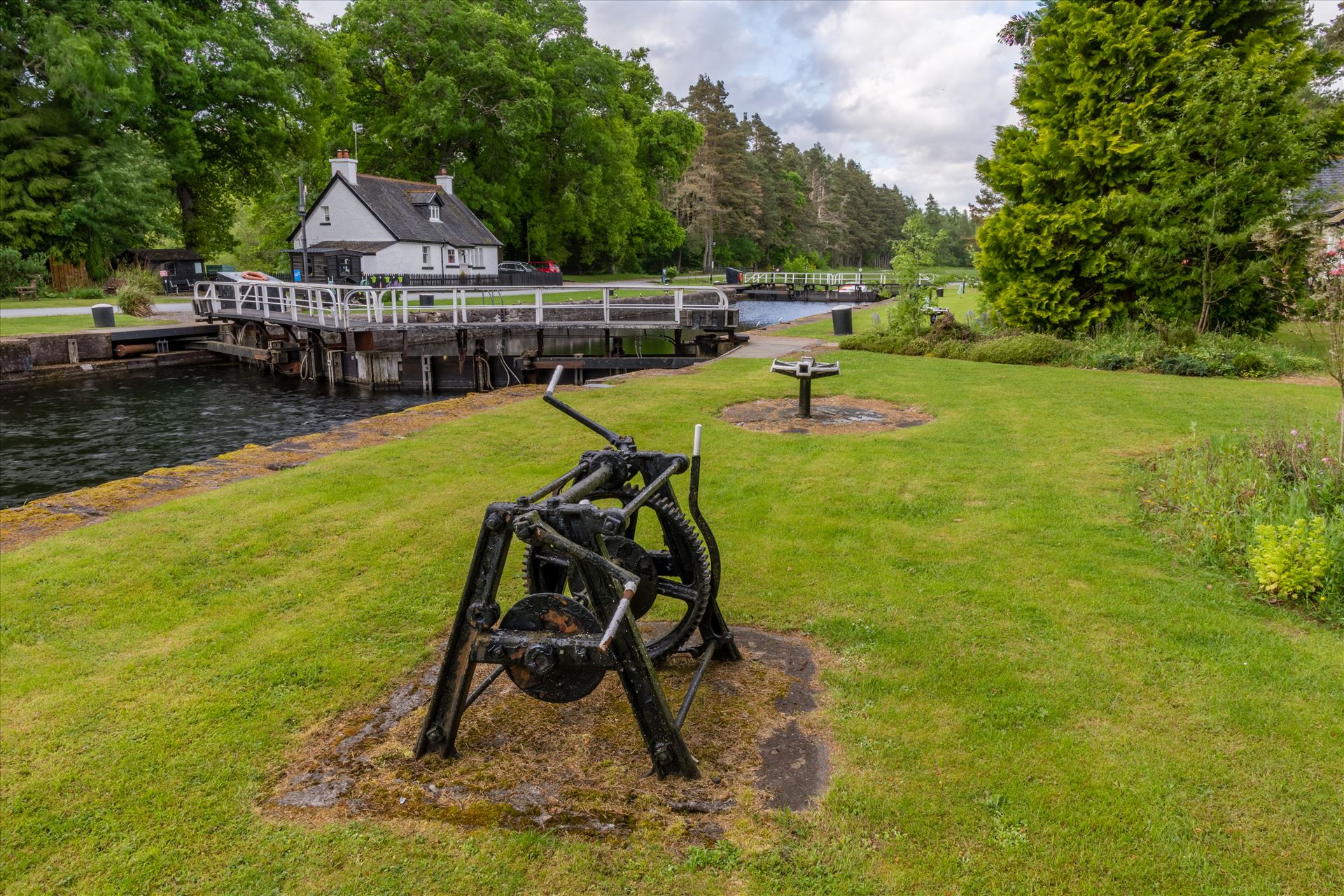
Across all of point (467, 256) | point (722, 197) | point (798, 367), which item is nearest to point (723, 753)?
point (798, 367)

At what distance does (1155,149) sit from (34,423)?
24955 mm

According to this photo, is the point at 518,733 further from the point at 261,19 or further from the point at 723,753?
the point at 261,19

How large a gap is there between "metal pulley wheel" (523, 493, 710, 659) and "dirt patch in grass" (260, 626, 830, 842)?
0.51 meters

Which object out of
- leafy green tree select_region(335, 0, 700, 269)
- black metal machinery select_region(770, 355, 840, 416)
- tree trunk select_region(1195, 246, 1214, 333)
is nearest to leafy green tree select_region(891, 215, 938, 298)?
tree trunk select_region(1195, 246, 1214, 333)

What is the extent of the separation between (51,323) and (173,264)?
18347mm

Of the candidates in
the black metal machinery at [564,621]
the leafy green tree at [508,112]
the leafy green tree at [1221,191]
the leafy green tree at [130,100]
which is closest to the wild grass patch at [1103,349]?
the leafy green tree at [1221,191]

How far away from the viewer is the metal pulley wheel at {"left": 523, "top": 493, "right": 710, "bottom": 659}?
14.3 ft

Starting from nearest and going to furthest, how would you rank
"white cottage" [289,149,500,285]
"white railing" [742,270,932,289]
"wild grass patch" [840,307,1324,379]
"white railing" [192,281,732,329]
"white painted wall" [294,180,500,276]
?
1. "wild grass patch" [840,307,1324,379]
2. "white railing" [192,281,732,329]
3. "white cottage" [289,149,500,285]
4. "white painted wall" [294,180,500,276]
5. "white railing" [742,270,932,289]

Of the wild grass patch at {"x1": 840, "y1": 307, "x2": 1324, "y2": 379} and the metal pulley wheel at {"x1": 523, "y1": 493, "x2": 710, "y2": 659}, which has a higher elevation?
the wild grass patch at {"x1": 840, "y1": 307, "x2": 1324, "y2": 379}

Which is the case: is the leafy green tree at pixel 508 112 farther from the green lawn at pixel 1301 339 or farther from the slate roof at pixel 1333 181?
the green lawn at pixel 1301 339

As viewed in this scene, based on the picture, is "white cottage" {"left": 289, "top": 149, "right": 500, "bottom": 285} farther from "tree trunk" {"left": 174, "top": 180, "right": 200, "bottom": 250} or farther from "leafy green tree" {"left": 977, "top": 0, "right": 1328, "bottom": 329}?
"leafy green tree" {"left": 977, "top": 0, "right": 1328, "bottom": 329}

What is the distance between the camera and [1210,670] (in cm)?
507

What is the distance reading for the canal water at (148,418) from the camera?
14281mm

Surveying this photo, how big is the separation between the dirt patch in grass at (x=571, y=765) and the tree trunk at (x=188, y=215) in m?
49.5
